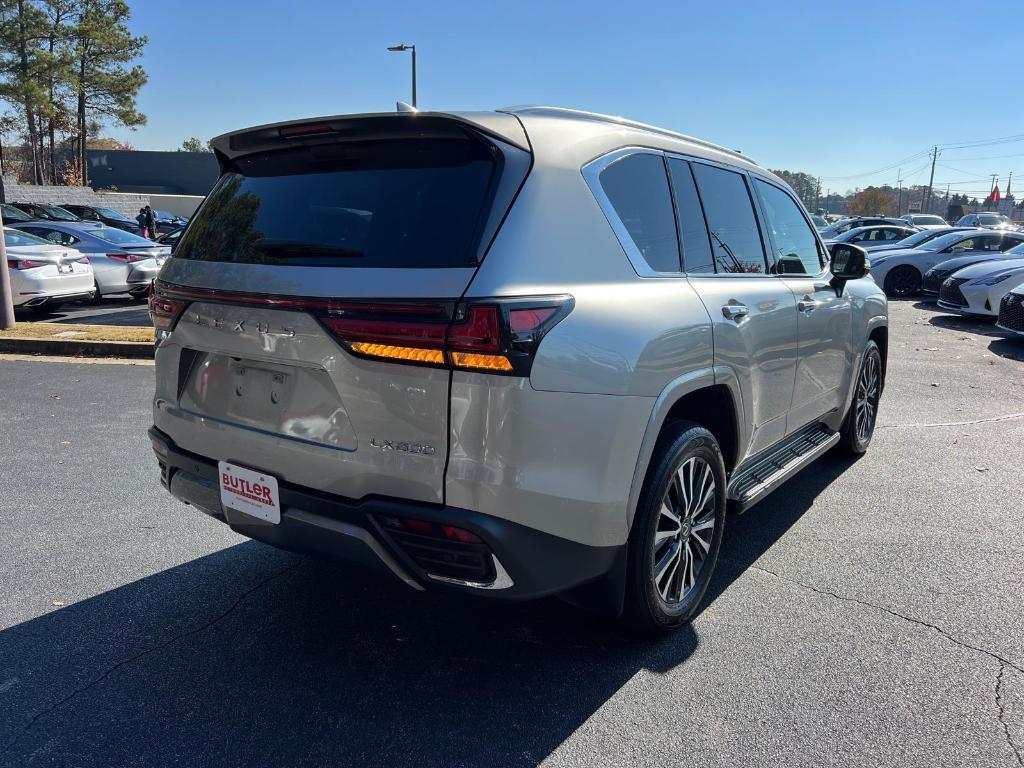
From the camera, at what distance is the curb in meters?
9.06

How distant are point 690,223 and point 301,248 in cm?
166

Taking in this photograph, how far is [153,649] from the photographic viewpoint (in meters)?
2.97

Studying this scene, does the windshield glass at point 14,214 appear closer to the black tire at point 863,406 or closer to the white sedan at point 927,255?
the white sedan at point 927,255

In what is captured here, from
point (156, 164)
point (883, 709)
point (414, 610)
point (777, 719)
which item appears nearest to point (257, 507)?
point (414, 610)

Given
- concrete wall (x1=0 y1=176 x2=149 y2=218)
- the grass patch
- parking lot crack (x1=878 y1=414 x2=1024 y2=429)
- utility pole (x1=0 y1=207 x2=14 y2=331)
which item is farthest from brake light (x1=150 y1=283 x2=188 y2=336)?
concrete wall (x1=0 y1=176 x2=149 y2=218)

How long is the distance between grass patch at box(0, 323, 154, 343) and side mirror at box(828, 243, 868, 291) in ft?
25.0

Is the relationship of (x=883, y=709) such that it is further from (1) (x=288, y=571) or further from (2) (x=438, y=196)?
(1) (x=288, y=571)

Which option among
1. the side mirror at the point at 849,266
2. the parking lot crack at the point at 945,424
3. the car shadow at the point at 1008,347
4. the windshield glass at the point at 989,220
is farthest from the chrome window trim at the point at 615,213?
the windshield glass at the point at 989,220

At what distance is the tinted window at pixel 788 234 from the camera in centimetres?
417

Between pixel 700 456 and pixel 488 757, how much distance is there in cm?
141

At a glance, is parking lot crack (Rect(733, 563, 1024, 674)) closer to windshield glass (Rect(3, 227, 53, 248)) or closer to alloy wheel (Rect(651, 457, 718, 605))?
alloy wheel (Rect(651, 457, 718, 605))

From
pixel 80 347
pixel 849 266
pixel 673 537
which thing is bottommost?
pixel 80 347

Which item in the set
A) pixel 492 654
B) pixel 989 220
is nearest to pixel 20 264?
pixel 492 654

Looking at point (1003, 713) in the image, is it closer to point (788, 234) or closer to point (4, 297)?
point (788, 234)
